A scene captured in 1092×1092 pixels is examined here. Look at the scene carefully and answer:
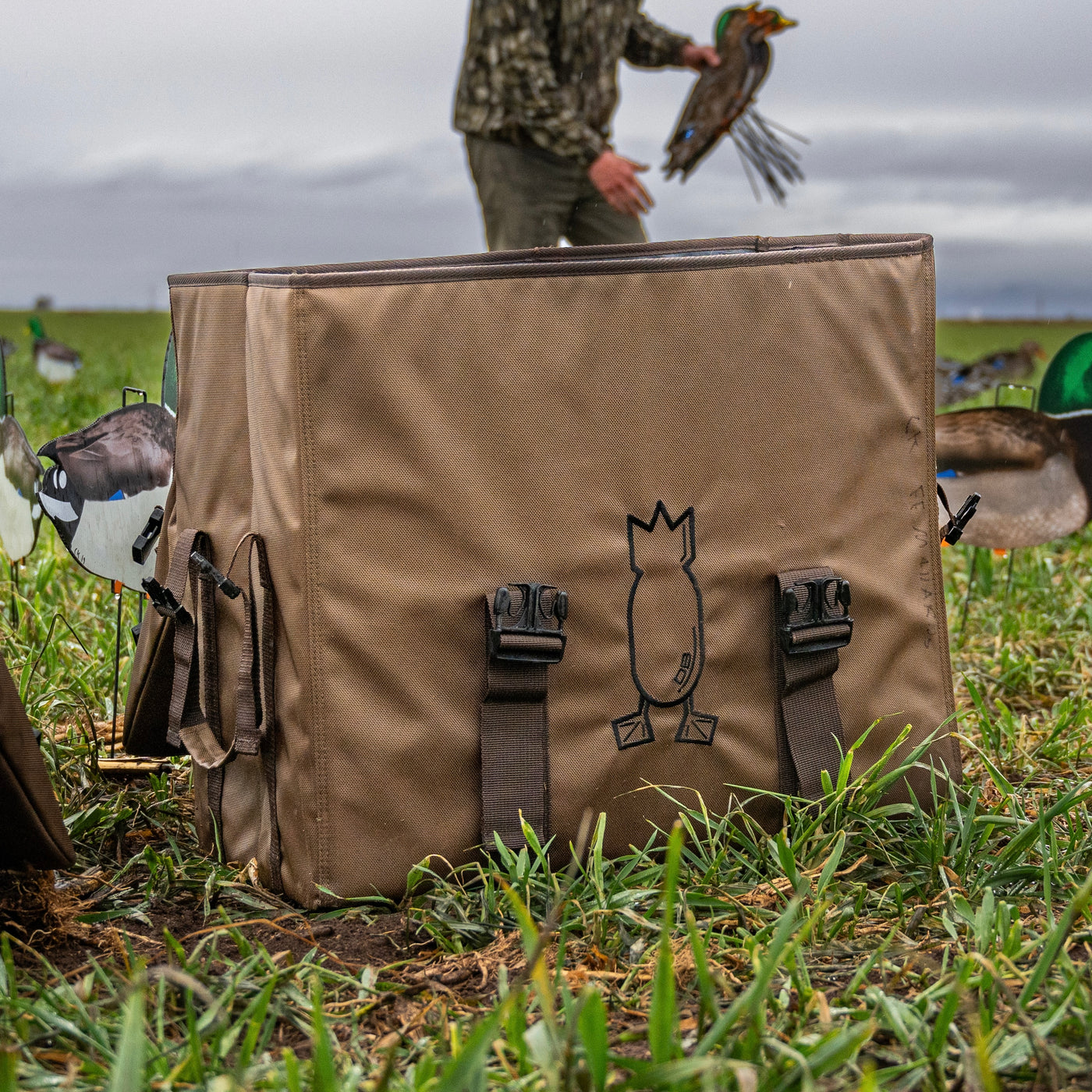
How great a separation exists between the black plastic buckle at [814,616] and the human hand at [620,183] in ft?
5.50

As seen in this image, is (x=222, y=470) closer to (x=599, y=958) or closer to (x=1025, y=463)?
(x=599, y=958)

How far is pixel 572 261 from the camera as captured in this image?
1.46 m

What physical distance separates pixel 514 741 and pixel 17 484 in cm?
113

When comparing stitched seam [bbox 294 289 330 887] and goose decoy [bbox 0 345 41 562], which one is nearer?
stitched seam [bbox 294 289 330 887]

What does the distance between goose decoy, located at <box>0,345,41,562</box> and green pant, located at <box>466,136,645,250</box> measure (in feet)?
4.86

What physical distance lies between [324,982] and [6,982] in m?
0.34

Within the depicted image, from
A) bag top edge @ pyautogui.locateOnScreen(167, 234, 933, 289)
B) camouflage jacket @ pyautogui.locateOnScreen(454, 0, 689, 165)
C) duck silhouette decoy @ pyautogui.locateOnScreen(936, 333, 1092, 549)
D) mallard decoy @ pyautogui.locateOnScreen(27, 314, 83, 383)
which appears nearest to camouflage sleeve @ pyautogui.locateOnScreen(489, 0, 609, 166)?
camouflage jacket @ pyautogui.locateOnScreen(454, 0, 689, 165)

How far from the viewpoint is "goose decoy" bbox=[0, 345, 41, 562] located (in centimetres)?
198

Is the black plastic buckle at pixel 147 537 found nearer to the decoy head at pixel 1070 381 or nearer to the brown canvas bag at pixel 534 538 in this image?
the brown canvas bag at pixel 534 538

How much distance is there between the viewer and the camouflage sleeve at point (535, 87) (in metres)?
2.92

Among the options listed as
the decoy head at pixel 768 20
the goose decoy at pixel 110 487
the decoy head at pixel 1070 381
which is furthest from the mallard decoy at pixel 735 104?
the goose decoy at pixel 110 487

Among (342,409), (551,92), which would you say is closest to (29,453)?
(342,409)

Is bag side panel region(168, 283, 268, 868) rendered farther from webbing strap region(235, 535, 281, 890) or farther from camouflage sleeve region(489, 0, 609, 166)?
camouflage sleeve region(489, 0, 609, 166)

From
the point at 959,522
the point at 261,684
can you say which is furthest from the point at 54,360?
the point at 959,522
